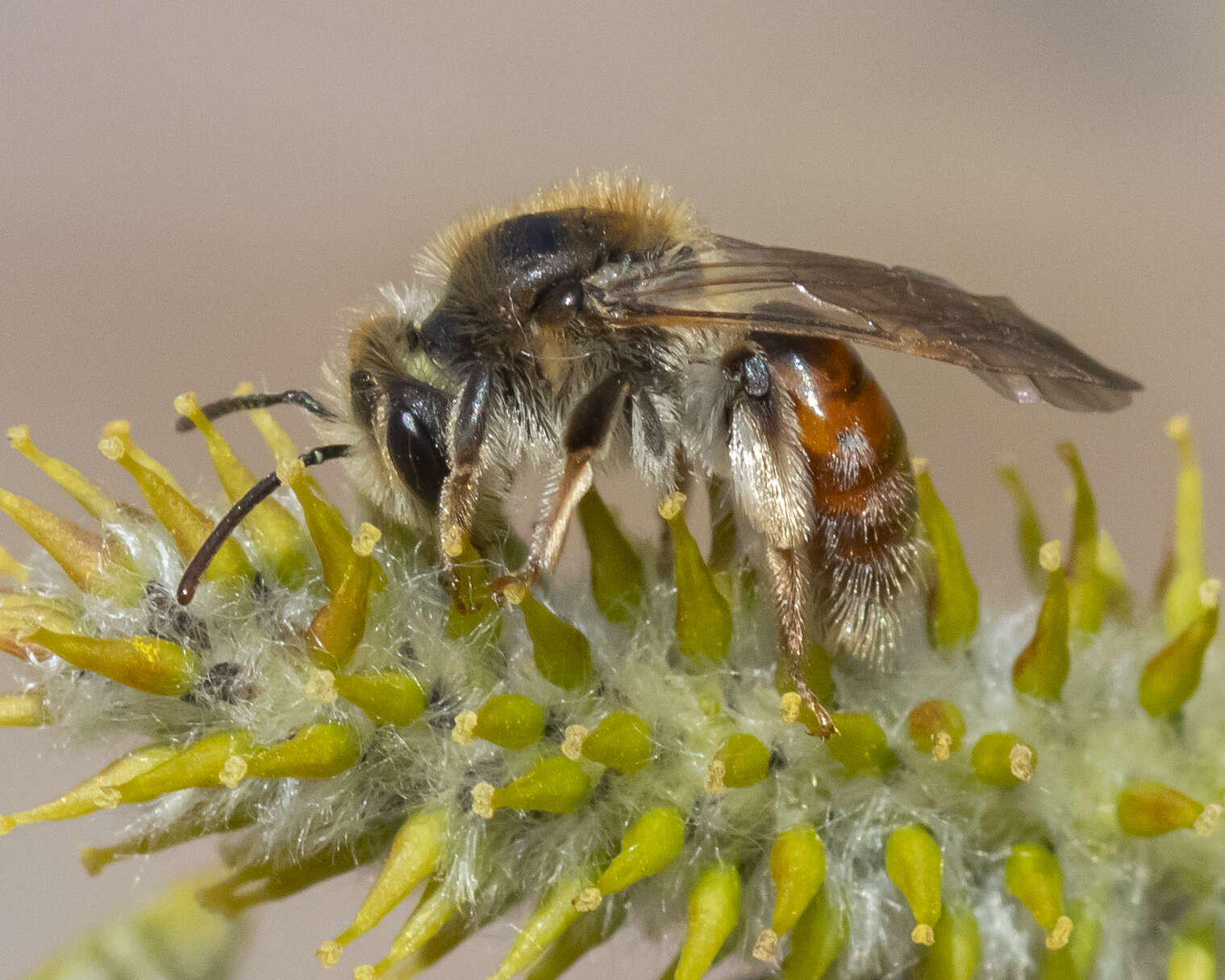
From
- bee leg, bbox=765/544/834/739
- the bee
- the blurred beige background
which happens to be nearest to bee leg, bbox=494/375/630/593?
the bee

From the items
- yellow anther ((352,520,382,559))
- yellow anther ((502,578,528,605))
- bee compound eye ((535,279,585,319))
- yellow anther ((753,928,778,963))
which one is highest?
bee compound eye ((535,279,585,319))

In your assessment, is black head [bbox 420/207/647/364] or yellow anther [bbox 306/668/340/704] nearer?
yellow anther [bbox 306/668/340/704]

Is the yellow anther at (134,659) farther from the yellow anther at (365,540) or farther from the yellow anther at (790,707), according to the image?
the yellow anther at (790,707)

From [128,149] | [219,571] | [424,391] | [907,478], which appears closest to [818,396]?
[907,478]

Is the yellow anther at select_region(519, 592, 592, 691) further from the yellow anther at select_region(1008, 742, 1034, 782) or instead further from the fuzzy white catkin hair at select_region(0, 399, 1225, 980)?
the yellow anther at select_region(1008, 742, 1034, 782)

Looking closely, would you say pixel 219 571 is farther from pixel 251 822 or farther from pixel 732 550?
pixel 732 550

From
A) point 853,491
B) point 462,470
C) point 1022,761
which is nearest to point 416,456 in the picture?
point 462,470

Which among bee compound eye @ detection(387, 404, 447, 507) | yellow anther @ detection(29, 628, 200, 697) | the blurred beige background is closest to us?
yellow anther @ detection(29, 628, 200, 697)
